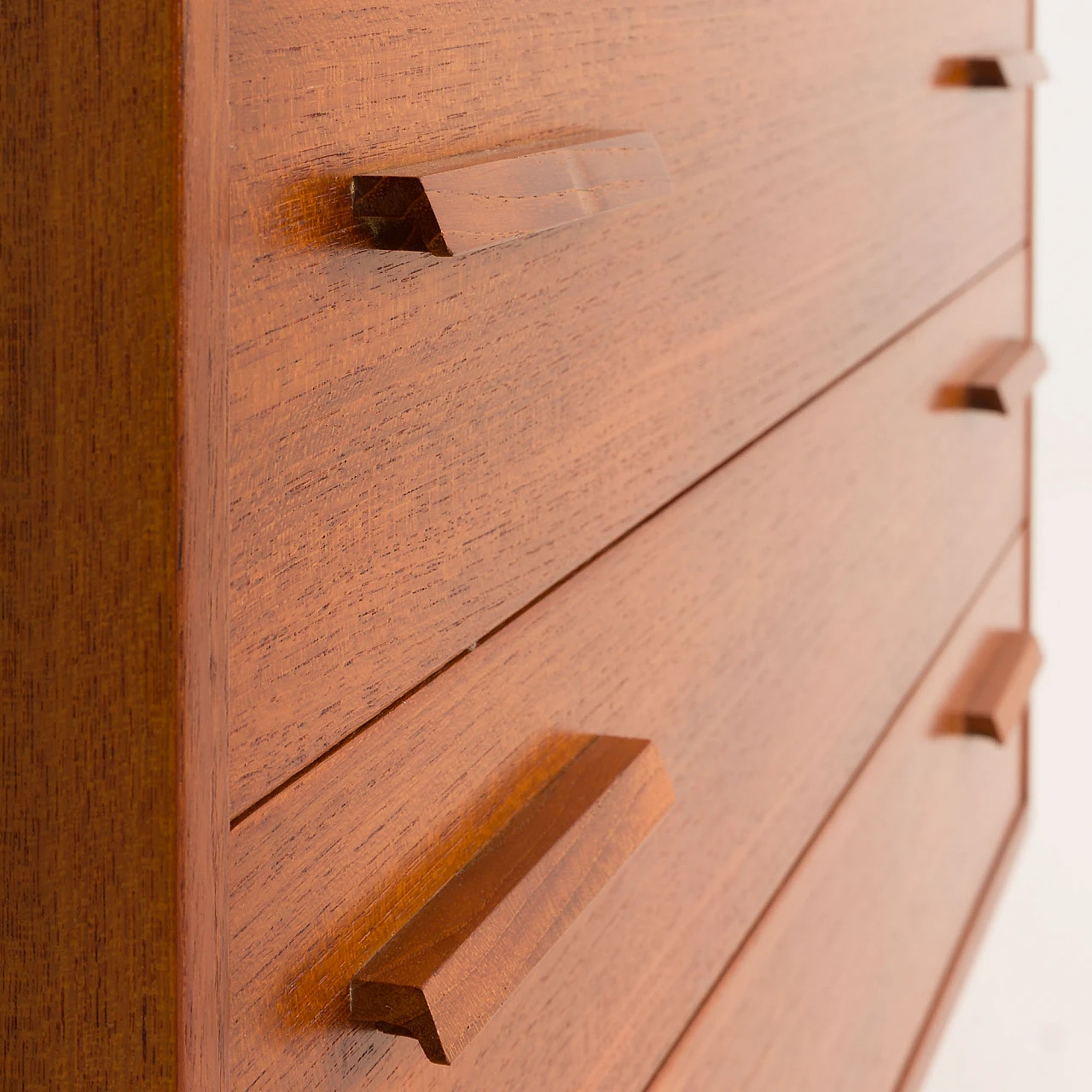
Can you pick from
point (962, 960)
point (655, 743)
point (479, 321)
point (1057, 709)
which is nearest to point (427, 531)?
point (479, 321)

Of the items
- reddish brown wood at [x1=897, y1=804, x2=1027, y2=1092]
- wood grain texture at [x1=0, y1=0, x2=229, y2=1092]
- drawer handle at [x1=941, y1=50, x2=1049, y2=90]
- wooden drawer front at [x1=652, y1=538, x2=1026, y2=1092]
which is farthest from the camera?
reddish brown wood at [x1=897, y1=804, x2=1027, y2=1092]

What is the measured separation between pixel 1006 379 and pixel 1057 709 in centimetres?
83

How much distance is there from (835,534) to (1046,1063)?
675mm

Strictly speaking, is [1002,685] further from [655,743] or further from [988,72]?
[655,743]

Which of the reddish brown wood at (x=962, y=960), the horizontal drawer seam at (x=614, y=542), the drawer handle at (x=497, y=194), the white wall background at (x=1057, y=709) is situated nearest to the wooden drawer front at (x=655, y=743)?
the horizontal drawer seam at (x=614, y=542)

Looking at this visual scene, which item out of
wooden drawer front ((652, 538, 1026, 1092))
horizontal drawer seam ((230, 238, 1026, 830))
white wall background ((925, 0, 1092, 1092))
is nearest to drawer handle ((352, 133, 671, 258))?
horizontal drawer seam ((230, 238, 1026, 830))

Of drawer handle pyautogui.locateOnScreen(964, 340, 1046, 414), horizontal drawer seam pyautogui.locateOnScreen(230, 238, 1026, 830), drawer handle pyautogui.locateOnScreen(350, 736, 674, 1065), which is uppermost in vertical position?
horizontal drawer seam pyautogui.locateOnScreen(230, 238, 1026, 830)

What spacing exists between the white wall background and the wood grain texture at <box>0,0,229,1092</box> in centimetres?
100

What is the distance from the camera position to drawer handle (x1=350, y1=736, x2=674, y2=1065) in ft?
1.11

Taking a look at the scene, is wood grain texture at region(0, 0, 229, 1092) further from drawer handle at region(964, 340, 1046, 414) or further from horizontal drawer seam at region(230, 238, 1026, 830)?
drawer handle at region(964, 340, 1046, 414)

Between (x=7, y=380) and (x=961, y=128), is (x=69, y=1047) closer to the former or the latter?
(x=7, y=380)

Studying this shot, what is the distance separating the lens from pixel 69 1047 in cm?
28

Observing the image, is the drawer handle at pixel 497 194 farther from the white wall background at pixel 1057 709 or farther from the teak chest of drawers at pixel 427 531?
the white wall background at pixel 1057 709

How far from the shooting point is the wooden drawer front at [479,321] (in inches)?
11.2
